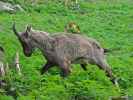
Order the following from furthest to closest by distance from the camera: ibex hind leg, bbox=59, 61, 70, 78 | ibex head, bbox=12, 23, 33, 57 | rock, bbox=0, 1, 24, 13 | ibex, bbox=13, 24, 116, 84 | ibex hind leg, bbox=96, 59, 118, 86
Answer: rock, bbox=0, 1, 24, 13 → ibex hind leg, bbox=96, 59, 118, 86 → ibex head, bbox=12, 23, 33, 57 → ibex, bbox=13, 24, 116, 84 → ibex hind leg, bbox=59, 61, 70, 78

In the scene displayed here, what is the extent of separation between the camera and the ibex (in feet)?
47.4

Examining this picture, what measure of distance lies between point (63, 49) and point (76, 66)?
1914mm

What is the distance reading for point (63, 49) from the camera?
14.6 meters

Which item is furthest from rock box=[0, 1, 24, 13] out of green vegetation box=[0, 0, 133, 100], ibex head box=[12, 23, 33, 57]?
ibex head box=[12, 23, 33, 57]

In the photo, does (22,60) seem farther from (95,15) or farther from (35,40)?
(95,15)

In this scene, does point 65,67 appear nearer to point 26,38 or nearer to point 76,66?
point 26,38

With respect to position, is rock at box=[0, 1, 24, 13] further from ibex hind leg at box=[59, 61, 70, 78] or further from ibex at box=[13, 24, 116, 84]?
ibex hind leg at box=[59, 61, 70, 78]

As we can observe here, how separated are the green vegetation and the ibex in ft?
0.82

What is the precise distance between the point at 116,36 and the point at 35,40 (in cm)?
831

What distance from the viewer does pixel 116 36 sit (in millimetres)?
22688

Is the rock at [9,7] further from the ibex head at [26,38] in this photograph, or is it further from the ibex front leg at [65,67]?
the ibex front leg at [65,67]

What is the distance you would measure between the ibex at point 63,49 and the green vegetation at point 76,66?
0.25 m

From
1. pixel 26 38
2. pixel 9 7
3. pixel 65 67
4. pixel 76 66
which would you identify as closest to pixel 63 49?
pixel 65 67

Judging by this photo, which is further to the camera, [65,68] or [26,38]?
[26,38]
